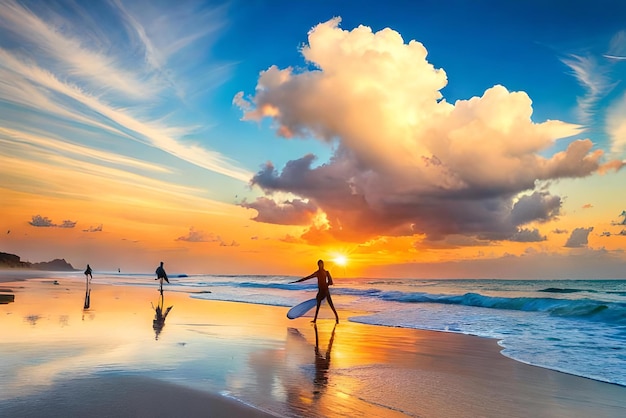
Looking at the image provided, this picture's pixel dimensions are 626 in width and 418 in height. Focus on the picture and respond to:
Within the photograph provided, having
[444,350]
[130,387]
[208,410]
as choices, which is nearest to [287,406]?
[208,410]

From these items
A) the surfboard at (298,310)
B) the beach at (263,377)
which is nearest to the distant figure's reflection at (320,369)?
the beach at (263,377)

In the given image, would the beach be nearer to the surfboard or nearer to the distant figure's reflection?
the distant figure's reflection

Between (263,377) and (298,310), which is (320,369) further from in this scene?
(298,310)

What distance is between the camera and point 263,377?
767cm

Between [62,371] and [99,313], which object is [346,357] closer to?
[62,371]

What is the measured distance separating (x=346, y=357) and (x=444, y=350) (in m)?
3.50

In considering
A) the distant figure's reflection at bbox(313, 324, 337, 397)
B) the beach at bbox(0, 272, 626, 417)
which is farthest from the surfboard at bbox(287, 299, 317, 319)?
the distant figure's reflection at bbox(313, 324, 337, 397)

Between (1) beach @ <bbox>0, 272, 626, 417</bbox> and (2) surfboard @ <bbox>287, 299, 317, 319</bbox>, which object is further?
(2) surfboard @ <bbox>287, 299, 317, 319</bbox>

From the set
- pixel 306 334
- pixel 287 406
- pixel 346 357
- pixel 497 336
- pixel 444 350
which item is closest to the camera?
pixel 287 406

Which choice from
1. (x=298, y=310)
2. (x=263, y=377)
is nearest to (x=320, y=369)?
(x=263, y=377)

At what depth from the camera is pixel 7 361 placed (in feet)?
26.1

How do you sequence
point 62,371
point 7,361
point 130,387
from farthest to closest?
point 7,361 < point 62,371 < point 130,387

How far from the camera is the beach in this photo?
5891mm

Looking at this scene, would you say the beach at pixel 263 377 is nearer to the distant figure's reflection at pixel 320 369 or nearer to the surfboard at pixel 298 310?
the distant figure's reflection at pixel 320 369
